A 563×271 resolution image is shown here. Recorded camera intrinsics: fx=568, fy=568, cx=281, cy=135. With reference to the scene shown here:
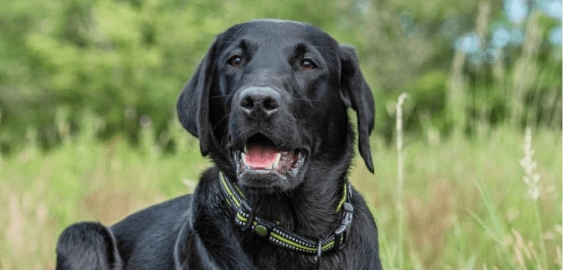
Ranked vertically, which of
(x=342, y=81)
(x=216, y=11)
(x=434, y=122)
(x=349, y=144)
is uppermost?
(x=216, y=11)

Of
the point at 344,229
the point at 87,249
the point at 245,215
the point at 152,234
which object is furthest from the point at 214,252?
the point at 87,249

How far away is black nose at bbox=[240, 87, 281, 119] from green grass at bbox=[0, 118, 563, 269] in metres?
0.86

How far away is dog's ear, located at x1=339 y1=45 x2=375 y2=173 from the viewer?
2.81m

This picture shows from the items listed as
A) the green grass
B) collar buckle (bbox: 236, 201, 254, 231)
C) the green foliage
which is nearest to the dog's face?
collar buckle (bbox: 236, 201, 254, 231)

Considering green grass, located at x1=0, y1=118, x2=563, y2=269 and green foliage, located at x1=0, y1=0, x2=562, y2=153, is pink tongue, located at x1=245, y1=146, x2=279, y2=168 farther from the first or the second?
green foliage, located at x1=0, y1=0, x2=562, y2=153

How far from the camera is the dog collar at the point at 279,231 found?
2.62m

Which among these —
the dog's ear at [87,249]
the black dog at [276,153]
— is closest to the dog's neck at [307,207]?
the black dog at [276,153]

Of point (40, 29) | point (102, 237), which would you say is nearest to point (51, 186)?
point (102, 237)

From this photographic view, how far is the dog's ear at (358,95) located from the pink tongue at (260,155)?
1.62ft

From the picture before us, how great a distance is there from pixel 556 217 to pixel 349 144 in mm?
1582

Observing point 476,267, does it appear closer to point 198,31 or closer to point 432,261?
point 432,261

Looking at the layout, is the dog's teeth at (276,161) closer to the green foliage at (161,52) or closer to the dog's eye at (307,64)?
the dog's eye at (307,64)

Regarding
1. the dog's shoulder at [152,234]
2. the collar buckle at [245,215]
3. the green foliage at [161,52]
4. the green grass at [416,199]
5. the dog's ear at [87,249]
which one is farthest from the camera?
the green foliage at [161,52]

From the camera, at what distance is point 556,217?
358 cm
